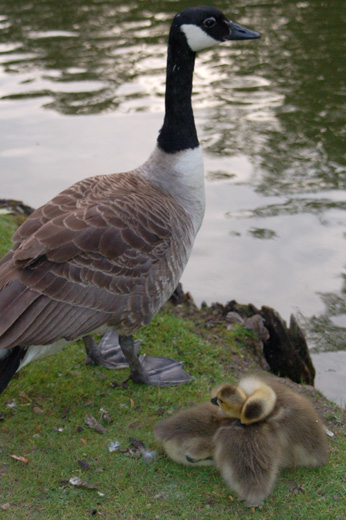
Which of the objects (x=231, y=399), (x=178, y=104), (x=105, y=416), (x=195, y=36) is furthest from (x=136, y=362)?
(x=195, y=36)

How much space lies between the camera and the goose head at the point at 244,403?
395 cm

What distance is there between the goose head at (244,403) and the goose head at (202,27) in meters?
2.88

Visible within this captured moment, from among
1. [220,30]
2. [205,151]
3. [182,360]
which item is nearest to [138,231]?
[182,360]

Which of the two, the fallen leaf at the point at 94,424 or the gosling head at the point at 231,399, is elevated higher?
the gosling head at the point at 231,399

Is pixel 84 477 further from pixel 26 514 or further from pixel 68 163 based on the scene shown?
pixel 68 163

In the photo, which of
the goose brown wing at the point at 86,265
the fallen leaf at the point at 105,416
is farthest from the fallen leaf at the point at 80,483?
the goose brown wing at the point at 86,265

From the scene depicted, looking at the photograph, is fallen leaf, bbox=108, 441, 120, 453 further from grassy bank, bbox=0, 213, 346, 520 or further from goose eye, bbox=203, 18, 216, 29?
goose eye, bbox=203, 18, 216, 29

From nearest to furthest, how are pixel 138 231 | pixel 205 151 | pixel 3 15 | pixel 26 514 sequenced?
pixel 26 514, pixel 138 231, pixel 205 151, pixel 3 15

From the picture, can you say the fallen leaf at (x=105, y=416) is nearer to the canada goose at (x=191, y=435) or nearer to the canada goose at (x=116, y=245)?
the canada goose at (x=116, y=245)

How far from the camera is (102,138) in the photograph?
1075cm

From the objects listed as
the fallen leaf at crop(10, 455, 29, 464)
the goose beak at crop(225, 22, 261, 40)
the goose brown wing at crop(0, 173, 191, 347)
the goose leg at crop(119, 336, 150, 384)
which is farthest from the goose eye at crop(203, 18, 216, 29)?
the fallen leaf at crop(10, 455, 29, 464)

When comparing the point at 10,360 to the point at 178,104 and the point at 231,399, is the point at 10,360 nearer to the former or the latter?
the point at 231,399

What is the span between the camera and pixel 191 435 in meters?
4.18

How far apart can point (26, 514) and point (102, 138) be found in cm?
770
